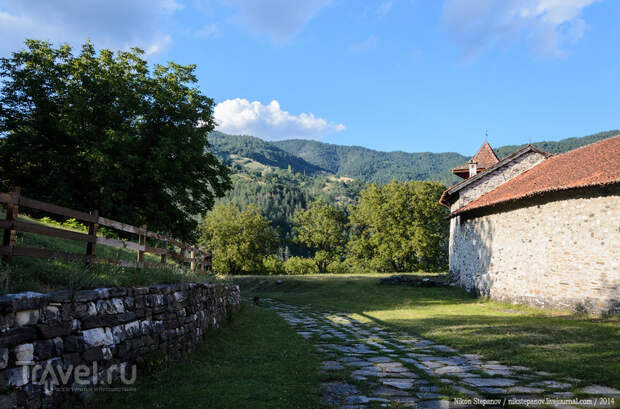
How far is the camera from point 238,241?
45031mm

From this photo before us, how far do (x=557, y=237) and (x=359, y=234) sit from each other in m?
33.1

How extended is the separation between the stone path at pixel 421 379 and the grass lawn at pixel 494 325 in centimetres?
57

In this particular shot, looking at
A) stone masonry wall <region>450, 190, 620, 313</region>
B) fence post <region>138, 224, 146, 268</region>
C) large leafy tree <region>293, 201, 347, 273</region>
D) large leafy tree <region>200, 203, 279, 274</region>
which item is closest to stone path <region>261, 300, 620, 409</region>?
fence post <region>138, 224, 146, 268</region>

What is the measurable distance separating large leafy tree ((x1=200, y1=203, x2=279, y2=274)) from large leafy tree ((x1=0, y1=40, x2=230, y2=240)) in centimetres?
2567

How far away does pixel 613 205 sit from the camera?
11688 mm

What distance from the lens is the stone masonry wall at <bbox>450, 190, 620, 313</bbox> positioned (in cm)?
1177

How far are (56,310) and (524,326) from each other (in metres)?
11.2

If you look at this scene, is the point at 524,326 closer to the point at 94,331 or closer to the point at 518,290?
the point at 518,290

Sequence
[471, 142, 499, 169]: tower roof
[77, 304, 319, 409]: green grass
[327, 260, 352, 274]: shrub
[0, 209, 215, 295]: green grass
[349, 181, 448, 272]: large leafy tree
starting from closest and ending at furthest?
[0, 209, 215, 295]: green grass, [77, 304, 319, 409]: green grass, [471, 142, 499, 169]: tower roof, [349, 181, 448, 272]: large leafy tree, [327, 260, 352, 274]: shrub

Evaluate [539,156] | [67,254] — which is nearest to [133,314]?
[67,254]

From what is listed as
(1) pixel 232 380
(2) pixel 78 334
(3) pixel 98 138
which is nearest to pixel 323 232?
(3) pixel 98 138

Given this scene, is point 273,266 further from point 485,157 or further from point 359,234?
point 485,157

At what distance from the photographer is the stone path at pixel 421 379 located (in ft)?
15.0

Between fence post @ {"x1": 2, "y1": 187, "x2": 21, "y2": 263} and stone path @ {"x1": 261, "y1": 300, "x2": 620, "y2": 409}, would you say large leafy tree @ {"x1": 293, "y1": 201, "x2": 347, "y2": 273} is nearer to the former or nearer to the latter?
stone path @ {"x1": 261, "y1": 300, "x2": 620, "y2": 409}
